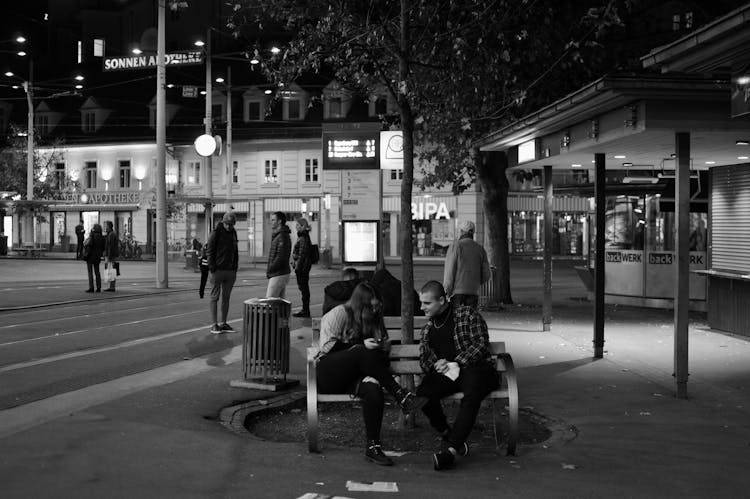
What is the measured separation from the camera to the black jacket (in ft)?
48.7

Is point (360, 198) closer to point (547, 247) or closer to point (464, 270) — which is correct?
point (547, 247)

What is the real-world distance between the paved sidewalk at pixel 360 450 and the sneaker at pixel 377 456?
0.08m

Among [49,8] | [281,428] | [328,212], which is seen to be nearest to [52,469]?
[281,428]

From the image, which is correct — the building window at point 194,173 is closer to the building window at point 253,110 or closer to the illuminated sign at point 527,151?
the building window at point 253,110

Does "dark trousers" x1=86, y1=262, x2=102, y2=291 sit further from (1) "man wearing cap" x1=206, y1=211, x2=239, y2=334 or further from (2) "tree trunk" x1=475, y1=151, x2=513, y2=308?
(2) "tree trunk" x1=475, y1=151, x2=513, y2=308

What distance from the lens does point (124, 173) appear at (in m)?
60.1

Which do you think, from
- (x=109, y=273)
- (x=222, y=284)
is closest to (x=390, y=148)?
(x=222, y=284)

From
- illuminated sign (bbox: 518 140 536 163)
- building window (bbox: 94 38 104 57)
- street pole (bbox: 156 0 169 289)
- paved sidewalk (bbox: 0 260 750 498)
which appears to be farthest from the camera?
building window (bbox: 94 38 104 57)

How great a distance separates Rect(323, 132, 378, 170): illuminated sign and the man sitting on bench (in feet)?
32.3

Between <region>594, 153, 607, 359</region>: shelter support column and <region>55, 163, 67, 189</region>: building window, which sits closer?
<region>594, 153, 607, 359</region>: shelter support column

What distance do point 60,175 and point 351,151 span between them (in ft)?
152

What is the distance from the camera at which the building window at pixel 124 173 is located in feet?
197

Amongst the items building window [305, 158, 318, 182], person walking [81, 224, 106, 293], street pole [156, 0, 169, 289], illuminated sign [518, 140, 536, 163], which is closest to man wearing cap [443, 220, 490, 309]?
illuminated sign [518, 140, 536, 163]

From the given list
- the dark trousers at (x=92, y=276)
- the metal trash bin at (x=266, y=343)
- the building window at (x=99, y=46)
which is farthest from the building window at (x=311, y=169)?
the metal trash bin at (x=266, y=343)
